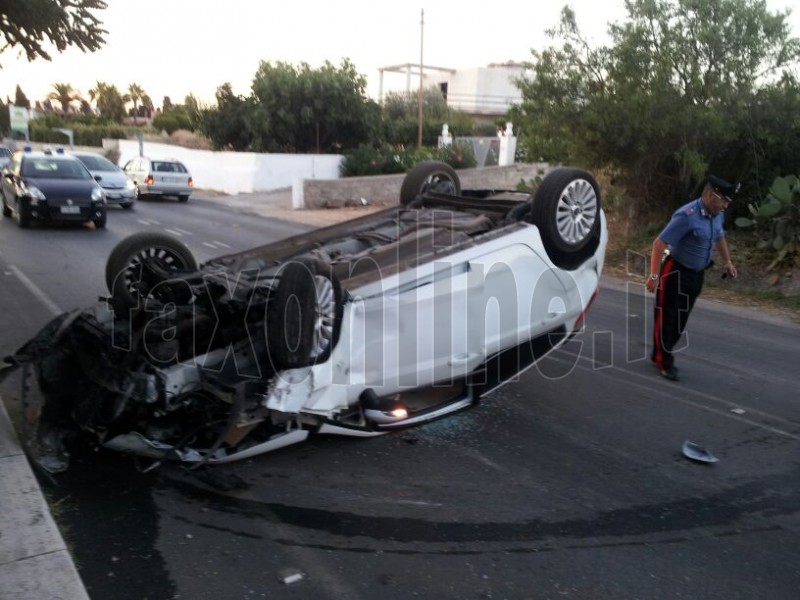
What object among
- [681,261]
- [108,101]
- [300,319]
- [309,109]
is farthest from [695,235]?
[108,101]

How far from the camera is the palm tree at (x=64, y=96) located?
7262 cm

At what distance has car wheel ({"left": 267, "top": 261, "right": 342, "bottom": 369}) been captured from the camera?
3.79 metres

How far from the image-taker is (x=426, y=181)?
640 cm

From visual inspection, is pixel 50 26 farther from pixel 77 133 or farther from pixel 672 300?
pixel 77 133

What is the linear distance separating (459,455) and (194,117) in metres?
34.8

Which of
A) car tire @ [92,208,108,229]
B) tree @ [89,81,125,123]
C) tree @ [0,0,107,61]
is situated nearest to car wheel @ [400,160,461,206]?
tree @ [0,0,107,61]

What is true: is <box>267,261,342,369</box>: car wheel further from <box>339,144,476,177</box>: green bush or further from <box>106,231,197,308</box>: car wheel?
<box>339,144,476,177</box>: green bush

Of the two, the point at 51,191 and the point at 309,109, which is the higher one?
the point at 309,109

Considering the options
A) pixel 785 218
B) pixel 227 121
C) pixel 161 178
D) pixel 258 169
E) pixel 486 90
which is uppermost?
pixel 486 90

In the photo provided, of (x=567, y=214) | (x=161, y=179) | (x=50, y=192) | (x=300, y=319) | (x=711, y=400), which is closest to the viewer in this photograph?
(x=300, y=319)

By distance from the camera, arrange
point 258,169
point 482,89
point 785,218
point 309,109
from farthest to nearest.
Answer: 1. point 482,89
2. point 309,109
3. point 258,169
4. point 785,218

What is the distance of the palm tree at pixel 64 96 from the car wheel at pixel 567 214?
258 ft

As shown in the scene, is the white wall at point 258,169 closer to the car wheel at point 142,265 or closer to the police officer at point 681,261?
the car wheel at point 142,265

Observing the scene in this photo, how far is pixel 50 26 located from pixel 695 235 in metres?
8.71
